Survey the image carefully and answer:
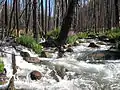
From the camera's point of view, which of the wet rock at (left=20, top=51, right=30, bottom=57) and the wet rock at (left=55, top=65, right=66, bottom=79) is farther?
the wet rock at (left=20, top=51, right=30, bottom=57)

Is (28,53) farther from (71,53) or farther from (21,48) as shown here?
(71,53)

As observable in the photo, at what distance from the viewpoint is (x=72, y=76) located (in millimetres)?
10906

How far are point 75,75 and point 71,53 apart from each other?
4.91m

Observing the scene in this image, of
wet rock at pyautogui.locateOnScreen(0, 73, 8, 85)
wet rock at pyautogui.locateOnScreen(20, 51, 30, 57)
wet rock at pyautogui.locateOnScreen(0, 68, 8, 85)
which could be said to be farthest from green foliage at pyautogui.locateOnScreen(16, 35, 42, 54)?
wet rock at pyautogui.locateOnScreen(0, 73, 8, 85)

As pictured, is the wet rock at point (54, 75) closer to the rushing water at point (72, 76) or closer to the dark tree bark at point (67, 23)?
the rushing water at point (72, 76)

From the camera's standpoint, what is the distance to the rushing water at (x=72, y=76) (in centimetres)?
973

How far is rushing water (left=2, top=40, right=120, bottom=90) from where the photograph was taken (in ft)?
31.9

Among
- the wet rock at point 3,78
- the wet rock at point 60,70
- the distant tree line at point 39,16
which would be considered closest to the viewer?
the wet rock at point 3,78

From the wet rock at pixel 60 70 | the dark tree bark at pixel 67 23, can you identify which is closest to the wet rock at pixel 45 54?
the dark tree bark at pixel 67 23

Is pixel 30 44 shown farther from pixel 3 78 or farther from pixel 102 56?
pixel 3 78

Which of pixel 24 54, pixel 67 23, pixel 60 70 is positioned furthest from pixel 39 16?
pixel 60 70

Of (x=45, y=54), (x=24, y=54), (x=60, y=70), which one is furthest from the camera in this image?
(x=45, y=54)

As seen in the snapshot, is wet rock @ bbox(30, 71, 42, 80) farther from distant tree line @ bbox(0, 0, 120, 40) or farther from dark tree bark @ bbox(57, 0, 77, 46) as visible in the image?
dark tree bark @ bbox(57, 0, 77, 46)

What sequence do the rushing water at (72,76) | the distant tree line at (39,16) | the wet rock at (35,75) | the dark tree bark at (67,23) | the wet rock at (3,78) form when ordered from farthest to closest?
the distant tree line at (39,16) < the dark tree bark at (67,23) < the wet rock at (35,75) < the rushing water at (72,76) < the wet rock at (3,78)
